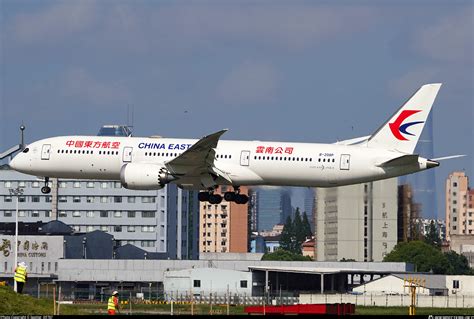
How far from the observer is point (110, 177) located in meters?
97.8

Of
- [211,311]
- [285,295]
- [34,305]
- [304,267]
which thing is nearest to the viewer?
[34,305]

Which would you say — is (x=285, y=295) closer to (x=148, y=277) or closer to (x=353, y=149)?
(x=353, y=149)

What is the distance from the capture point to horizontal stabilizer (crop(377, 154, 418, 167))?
92.9 metres

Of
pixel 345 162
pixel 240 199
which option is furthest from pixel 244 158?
pixel 345 162

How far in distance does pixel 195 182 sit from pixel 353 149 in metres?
11.5

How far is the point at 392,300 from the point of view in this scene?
99.8 metres

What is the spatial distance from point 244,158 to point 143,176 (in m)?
6.96

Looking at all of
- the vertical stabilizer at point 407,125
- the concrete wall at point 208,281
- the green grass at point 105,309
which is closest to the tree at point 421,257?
the concrete wall at point 208,281

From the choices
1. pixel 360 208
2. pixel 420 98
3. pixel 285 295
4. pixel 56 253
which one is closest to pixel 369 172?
pixel 420 98

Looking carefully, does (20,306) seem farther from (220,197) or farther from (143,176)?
(220,197)

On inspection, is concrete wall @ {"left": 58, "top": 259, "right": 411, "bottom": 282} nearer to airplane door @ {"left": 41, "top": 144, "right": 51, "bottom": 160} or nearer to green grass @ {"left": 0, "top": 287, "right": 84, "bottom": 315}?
airplane door @ {"left": 41, "top": 144, "right": 51, "bottom": 160}

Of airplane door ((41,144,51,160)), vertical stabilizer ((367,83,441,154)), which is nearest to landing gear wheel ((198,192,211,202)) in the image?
airplane door ((41,144,51,160))

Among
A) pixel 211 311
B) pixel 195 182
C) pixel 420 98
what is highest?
pixel 420 98

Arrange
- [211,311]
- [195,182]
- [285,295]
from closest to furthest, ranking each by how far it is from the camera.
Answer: [211,311]
[195,182]
[285,295]
